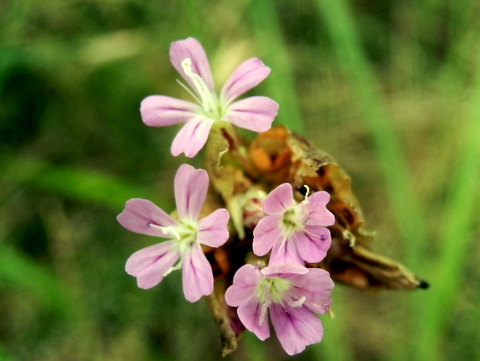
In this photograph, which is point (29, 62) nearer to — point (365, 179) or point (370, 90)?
point (370, 90)

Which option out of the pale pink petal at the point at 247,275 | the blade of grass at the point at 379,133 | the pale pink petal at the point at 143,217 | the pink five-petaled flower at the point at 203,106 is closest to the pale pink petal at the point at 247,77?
the pink five-petaled flower at the point at 203,106

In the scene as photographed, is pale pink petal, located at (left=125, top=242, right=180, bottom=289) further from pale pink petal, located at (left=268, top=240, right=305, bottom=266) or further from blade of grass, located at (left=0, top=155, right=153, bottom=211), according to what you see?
blade of grass, located at (left=0, top=155, right=153, bottom=211)

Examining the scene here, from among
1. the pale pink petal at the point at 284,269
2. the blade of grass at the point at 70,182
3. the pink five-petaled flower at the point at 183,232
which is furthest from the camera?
the blade of grass at the point at 70,182

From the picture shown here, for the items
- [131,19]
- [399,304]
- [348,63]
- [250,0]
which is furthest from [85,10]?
[399,304]

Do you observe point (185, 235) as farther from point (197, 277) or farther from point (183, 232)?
point (197, 277)

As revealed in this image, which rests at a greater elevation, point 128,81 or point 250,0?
point 250,0

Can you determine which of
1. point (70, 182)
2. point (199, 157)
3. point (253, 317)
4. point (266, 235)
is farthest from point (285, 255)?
point (70, 182)

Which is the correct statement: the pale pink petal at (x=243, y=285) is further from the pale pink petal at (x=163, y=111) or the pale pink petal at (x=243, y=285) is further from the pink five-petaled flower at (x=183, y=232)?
the pale pink petal at (x=163, y=111)

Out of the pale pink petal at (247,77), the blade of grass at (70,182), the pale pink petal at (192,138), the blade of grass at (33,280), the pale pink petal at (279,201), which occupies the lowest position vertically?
the blade of grass at (33,280)
